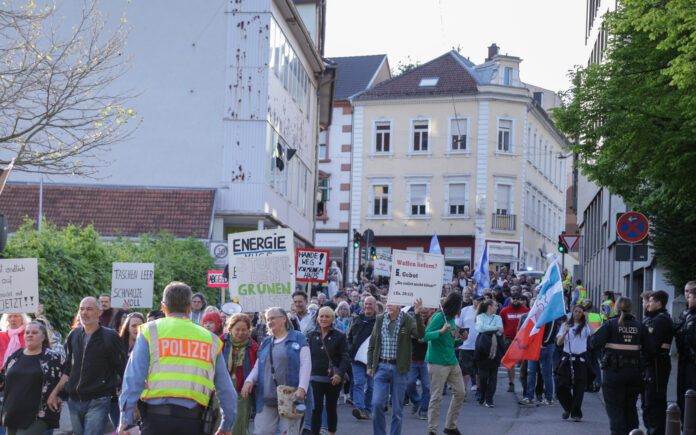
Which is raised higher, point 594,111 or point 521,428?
point 594,111

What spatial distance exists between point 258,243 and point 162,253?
1536 cm

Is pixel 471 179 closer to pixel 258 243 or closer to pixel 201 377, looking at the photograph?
pixel 258 243

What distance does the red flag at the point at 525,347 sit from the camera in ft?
52.4

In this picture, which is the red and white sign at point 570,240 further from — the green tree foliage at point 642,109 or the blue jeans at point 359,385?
the blue jeans at point 359,385

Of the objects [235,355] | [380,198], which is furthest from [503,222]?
[235,355]

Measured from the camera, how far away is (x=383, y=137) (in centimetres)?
6131

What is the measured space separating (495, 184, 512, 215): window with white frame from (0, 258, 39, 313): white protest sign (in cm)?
4756

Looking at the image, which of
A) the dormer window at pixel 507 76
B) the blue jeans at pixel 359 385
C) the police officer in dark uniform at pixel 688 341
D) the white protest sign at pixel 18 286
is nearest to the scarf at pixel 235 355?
the white protest sign at pixel 18 286

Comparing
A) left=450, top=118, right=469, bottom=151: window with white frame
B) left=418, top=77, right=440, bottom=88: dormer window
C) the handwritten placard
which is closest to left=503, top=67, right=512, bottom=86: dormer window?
left=450, top=118, right=469, bottom=151: window with white frame

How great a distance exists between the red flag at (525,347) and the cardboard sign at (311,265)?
17.8ft

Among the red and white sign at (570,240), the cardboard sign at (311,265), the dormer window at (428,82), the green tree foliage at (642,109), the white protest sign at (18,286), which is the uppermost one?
the dormer window at (428,82)

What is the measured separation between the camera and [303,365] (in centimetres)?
1042

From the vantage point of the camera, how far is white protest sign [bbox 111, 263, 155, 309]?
18000 mm

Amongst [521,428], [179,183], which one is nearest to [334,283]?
[179,183]
